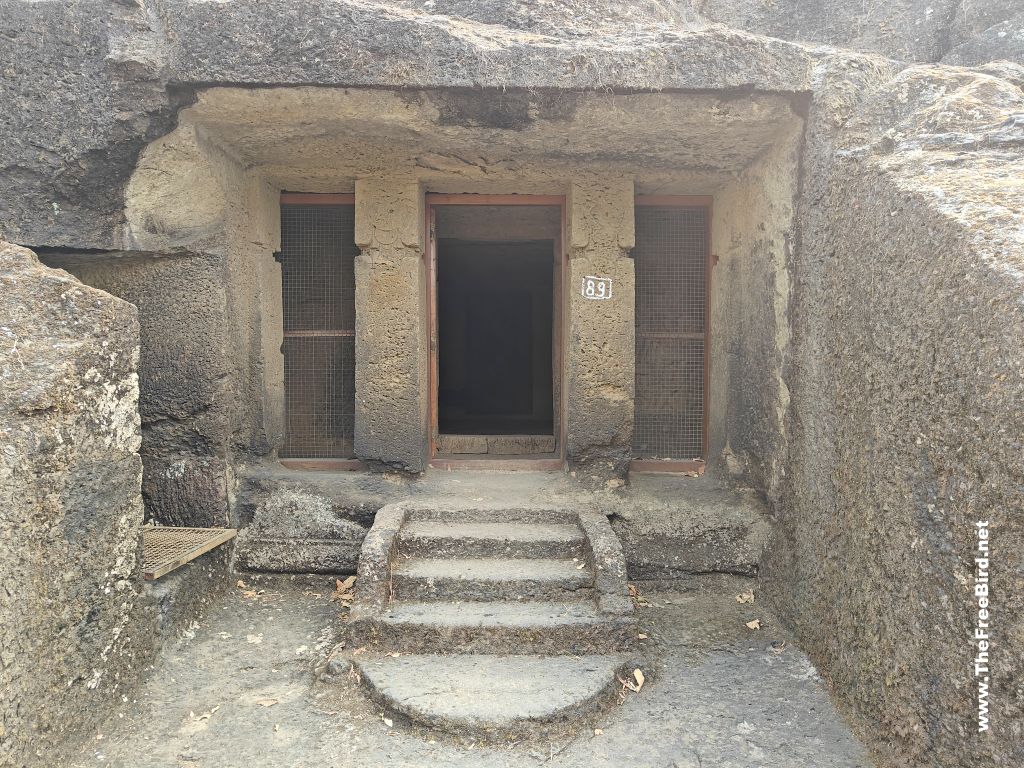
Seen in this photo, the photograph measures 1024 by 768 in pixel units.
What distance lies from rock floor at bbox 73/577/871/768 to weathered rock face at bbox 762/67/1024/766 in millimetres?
230

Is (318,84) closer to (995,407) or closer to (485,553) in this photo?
(485,553)

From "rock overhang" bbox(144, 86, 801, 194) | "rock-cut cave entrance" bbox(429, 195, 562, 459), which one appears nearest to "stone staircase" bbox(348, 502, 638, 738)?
"rock-cut cave entrance" bbox(429, 195, 562, 459)

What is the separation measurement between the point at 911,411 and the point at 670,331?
246cm

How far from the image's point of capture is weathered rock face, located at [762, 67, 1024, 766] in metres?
1.79

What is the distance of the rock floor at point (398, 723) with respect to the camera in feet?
8.05

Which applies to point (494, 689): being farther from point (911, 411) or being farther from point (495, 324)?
point (495, 324)

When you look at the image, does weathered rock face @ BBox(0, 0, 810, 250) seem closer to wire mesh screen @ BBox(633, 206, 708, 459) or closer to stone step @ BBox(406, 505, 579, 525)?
wire mesh screen @ BBox(633, 206, 708, 459)

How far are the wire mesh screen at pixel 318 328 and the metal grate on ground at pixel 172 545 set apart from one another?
38.4 inches

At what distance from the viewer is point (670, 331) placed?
181 inches

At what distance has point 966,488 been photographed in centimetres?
188

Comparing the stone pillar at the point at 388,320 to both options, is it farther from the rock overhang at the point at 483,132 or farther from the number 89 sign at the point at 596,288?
the number 89 sign at the point at 596,288

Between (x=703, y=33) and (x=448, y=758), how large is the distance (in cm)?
320

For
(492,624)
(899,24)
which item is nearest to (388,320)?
(492,624)

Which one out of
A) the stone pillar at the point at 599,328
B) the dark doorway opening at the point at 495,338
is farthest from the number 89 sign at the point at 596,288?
the dark doorway opening at the point at 495,338
